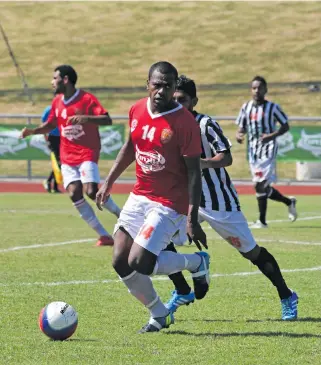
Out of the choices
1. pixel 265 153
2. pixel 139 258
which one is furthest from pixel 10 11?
pixel 139 258

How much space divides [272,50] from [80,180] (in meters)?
38.7

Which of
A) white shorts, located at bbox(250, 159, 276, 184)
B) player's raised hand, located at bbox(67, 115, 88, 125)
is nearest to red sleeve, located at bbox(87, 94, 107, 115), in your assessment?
player's raised hand, located at bbox(67, 115, 88, 125)

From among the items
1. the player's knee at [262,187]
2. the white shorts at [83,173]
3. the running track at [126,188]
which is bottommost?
the running track at [126,188]

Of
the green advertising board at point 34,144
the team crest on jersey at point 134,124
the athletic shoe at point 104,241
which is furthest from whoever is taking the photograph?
the green advertising board at point 34,144

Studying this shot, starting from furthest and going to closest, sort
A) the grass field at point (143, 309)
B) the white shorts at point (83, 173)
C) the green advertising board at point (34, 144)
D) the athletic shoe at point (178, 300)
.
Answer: the green advertising board at point (34, 144)
the white shorts at point (83, 173)
the athletic shoe at point (178, 300)
the grass field at point (143, 309)

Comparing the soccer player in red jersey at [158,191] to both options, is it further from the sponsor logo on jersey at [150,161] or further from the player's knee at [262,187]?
the player's knee at [262,187]

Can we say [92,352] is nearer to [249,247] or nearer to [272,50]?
[249,247]

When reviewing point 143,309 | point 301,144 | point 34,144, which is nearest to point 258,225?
point 143,309

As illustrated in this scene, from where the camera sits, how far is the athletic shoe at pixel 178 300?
8.35 m

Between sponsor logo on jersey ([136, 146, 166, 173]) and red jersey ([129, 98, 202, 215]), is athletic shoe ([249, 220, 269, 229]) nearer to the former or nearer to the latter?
red jersey ([129, 98, 202, 215])

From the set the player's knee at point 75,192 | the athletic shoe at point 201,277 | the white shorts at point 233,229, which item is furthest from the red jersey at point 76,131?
the athletic shoe at point 201,277

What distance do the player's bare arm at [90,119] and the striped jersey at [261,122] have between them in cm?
345

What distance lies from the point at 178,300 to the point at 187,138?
1723mm

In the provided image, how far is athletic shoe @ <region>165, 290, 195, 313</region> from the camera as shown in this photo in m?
8.35
